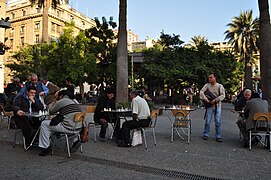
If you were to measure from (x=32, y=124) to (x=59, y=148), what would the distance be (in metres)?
0.98

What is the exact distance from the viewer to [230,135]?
805cm

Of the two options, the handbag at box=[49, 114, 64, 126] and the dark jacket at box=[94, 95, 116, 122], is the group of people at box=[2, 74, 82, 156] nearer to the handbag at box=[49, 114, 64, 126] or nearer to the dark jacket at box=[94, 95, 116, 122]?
the handbag at box=[49, 114, 64, 126]

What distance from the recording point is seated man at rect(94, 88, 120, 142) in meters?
6.83

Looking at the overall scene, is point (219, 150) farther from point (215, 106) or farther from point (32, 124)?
point (32, 124)

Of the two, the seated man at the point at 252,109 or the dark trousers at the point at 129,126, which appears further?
the dark trousers at the point at 129,126

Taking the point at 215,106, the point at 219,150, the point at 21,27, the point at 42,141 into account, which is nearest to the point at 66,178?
the point at 42,141

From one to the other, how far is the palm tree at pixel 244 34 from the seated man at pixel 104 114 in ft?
113

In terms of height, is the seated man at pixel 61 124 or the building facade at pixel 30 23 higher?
the building facade at pixel 30 23

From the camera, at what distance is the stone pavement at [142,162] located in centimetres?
417

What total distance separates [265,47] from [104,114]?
7.84m

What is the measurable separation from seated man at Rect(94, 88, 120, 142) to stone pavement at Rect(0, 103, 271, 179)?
15.8 inches

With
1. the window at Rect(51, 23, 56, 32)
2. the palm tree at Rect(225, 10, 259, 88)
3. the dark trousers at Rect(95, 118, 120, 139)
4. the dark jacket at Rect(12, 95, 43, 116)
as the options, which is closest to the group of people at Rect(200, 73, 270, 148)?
the dark trousers at Rect(95, 118, 120, 139)

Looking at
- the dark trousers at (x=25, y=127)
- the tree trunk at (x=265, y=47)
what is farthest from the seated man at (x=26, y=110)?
the tree trunk at (x=265, y=47)

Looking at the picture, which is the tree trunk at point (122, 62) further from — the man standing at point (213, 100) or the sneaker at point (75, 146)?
the sneaker at point (75, 146)
